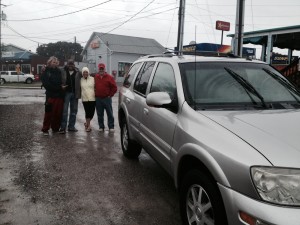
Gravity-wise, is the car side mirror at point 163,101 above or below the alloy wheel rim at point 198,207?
above

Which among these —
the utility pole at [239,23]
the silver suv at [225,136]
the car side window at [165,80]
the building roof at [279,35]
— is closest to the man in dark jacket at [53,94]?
the silver suv at [225,136]

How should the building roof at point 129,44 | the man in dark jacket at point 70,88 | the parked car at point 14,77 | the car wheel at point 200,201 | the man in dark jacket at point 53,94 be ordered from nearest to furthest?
the car wheel at point 200,201 → the man in dark jacket at point 53,94 → the man in dark jacket at point 70,88 → the parked car at point 14,77 → the building roof at point 129,44

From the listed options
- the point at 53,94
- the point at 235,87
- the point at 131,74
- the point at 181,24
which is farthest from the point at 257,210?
the point at 181,24

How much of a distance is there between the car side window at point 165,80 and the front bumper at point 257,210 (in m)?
→ 1.57

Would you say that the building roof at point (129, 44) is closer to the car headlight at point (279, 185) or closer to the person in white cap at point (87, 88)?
the person in white cap at point (87, 88)

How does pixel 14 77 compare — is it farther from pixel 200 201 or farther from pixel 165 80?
pixel 200 201

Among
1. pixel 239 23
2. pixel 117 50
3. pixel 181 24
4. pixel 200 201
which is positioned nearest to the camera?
pixel 200 201

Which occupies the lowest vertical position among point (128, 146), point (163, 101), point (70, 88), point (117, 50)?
point (128, 146)

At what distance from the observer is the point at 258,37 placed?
1794 centimetres

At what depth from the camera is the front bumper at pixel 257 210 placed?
212 centimetres

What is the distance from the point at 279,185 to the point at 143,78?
3303 mm

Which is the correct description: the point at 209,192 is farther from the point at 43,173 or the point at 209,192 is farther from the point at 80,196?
the point at 43,173

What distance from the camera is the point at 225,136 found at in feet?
8.79

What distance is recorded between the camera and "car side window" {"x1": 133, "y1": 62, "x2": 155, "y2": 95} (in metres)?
4.98
